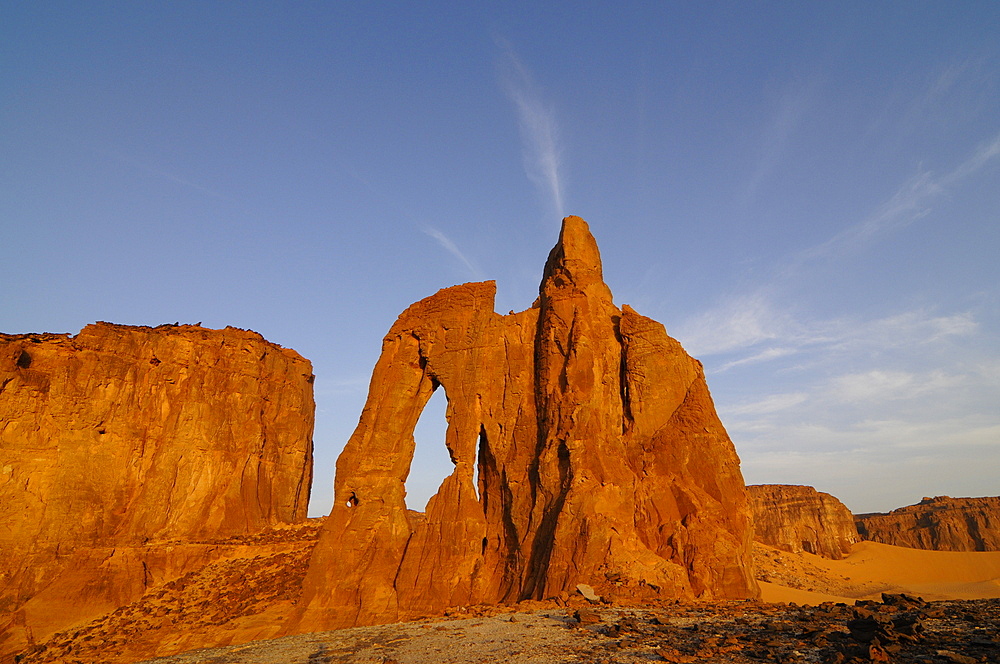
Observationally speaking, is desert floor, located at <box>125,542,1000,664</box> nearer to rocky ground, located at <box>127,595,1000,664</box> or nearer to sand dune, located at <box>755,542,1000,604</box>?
rocky ground, located at <box>127,595,1000,664</box>

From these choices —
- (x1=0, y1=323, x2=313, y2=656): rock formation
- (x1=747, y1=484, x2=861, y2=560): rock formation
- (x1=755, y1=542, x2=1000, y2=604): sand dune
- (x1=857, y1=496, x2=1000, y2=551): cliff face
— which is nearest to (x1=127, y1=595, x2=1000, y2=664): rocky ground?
(x1=0, y1=323, x2=313, y2=656): rock formation

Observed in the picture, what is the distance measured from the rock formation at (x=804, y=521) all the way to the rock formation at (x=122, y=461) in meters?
59.3

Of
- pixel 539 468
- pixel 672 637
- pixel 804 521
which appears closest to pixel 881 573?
pixel 804 521

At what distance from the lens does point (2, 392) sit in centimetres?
4062

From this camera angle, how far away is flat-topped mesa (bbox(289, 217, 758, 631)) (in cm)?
2397

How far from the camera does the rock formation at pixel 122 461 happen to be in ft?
120

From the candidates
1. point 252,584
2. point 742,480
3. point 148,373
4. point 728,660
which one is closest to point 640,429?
point 742,480

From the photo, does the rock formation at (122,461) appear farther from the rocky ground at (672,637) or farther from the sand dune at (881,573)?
the sand dune at (881,573)

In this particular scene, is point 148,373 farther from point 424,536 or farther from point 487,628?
point 487,628

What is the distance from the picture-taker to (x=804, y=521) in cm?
7850

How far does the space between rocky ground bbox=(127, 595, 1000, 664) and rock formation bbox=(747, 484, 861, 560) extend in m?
64.5

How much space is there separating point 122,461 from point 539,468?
1217 inches

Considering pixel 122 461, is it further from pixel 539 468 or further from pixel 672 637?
pixel 672 637

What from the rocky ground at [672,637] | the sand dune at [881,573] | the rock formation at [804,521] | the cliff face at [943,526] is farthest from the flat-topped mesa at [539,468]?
the cliff face at [943,526]
